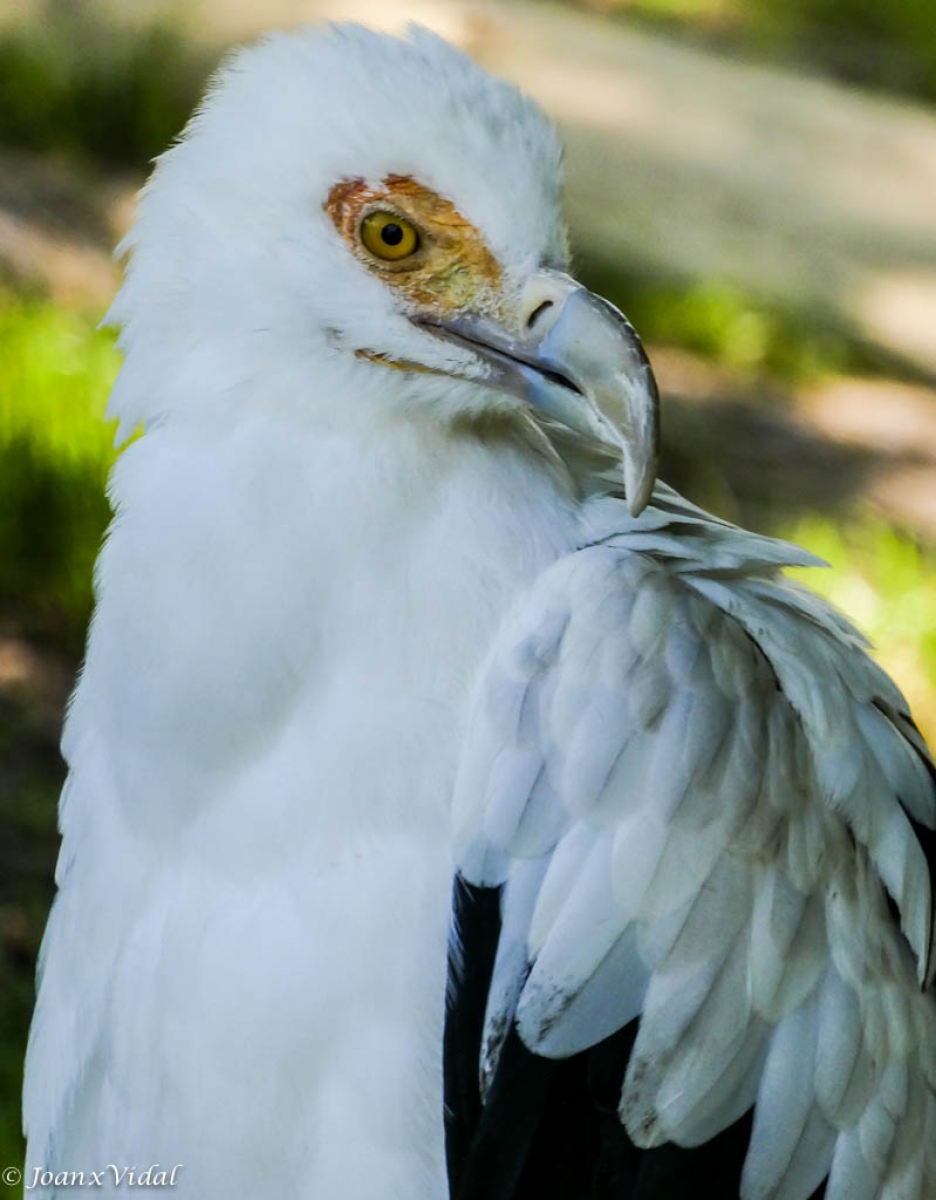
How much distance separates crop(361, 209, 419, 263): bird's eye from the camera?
7.84 ft

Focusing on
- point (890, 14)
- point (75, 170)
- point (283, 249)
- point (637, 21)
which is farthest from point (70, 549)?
point (890, 14)

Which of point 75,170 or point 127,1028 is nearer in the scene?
point 127,1028

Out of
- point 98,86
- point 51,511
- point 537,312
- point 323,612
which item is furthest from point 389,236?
point 98,86

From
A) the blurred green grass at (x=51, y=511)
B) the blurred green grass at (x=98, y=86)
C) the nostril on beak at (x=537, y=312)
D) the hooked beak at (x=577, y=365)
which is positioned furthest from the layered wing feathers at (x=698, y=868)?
the blurred green grass at (x=98, y=86)

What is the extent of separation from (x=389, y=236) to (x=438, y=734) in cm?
67

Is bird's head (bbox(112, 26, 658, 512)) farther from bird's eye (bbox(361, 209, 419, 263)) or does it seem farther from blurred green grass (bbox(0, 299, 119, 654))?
blurred green grass (bbox(0, 299, 119, 654))

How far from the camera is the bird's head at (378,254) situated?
2346mm

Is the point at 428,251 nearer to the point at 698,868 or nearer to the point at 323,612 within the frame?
the point at 323,612

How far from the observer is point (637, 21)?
8.20 meters

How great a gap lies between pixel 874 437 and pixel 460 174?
4.37 meters

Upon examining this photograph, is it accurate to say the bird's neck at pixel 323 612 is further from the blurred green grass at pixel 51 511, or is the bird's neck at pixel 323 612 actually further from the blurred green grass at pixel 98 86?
the blurred green grass at pixel 98 86

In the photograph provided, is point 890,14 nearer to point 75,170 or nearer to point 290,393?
point 75,170

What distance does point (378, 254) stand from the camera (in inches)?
95.2

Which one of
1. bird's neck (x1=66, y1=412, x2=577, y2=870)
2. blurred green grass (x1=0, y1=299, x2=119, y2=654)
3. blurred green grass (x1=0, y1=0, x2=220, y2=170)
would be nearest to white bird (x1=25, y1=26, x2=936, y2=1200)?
bird's neck (x1=66, y1=412, x2=577, y2=870)
